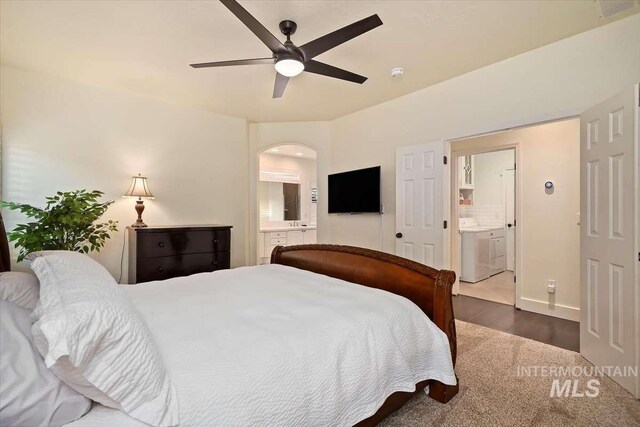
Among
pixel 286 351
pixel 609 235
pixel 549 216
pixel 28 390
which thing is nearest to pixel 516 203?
pixel 549 216

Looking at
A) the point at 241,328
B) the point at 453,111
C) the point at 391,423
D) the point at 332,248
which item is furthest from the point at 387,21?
the point at 391,423

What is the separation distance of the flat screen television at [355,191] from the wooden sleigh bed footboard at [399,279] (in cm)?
163

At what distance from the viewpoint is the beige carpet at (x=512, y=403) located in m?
1.61

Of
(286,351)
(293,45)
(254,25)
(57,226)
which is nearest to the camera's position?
(286,351)

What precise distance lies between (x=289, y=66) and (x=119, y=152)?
2538 millimetres

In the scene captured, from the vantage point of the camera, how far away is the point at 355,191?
4.22 m

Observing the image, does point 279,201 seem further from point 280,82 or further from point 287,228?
point 280,82

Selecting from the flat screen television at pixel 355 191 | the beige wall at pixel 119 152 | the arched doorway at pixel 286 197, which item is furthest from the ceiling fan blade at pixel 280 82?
the arched doorway at pixel 286 197

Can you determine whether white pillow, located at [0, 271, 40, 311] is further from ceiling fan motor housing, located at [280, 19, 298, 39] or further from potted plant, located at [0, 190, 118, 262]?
ceiling fan motor housing, located at [280, 19, 298, 39]

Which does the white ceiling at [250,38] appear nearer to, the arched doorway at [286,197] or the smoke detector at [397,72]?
the smoke detector at [397,72]

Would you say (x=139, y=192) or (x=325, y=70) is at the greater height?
(x=325, y=70)

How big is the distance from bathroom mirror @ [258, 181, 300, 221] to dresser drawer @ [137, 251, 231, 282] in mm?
2566

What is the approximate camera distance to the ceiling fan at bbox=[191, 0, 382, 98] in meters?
1.68

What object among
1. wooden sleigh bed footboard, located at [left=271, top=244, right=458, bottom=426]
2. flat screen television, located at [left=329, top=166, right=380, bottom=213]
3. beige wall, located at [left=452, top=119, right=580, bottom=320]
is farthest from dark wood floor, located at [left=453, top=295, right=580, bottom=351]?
flat screen television, located at [left=329, top=166, right=380, bottom=213]
